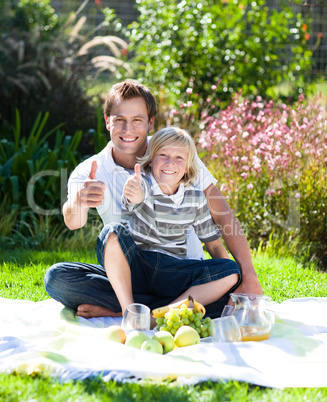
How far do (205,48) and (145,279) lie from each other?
4608 millimetres

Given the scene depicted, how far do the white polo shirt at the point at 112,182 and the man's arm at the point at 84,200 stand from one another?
250 mm

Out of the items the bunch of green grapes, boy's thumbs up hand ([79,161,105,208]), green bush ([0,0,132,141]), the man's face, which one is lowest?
the bunch of green grapes

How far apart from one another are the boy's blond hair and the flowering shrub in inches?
51.4

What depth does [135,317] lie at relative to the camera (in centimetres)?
272

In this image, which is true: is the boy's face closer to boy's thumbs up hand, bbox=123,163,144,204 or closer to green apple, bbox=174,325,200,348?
boy's thumbs up hand, bbox=123,163,144,204

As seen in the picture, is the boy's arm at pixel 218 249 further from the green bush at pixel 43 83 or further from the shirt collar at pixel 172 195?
the green bush at pixel 43 83

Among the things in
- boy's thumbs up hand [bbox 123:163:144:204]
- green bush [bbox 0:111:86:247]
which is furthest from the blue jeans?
green bush [bbox 0:111:86:247]

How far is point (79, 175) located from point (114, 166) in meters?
0.23

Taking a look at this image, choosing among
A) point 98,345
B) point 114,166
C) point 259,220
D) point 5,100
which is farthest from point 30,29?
point 98,345

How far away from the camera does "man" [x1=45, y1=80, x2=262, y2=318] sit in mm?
3148

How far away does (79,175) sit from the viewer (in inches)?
128

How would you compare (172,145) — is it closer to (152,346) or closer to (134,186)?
(134,186)

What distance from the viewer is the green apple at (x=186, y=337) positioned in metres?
2.64

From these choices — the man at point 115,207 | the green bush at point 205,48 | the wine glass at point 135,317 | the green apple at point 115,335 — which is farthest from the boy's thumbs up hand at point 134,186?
→ the green bush at point 205,48
